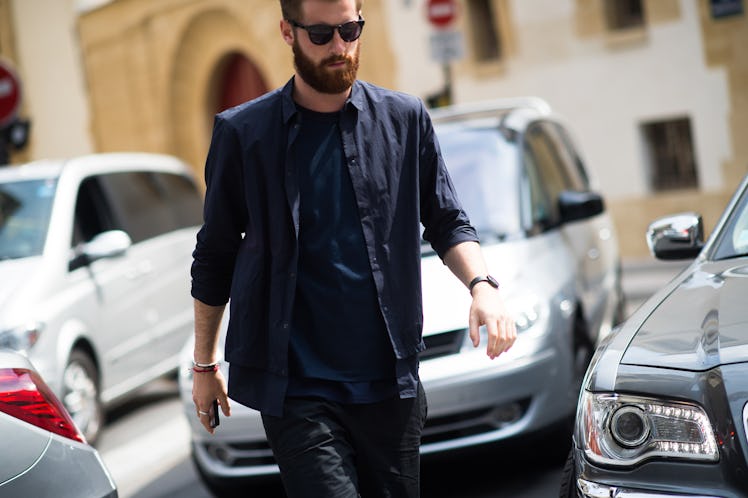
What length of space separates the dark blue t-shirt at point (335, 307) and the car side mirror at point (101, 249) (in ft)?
16.6

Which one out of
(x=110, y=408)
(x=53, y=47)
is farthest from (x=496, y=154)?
(x=53, y=47)

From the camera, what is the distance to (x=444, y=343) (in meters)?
5.40

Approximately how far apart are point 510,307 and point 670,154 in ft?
39.2

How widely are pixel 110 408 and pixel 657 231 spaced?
5976mm

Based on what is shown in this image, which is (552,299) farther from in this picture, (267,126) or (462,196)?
(267,126)

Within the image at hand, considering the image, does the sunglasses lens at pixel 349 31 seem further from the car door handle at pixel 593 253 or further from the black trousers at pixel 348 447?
the car door handle at pixel 593 253

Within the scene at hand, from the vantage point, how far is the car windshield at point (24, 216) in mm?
7695

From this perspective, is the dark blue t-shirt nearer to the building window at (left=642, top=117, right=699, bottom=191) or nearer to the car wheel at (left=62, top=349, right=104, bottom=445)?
the car wheel at (left=62, top=349, right=104, bottom=445)

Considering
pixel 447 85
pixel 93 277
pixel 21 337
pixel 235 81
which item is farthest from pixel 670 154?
pixel 21 337

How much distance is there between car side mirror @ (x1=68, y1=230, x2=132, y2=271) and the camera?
26.0 feet

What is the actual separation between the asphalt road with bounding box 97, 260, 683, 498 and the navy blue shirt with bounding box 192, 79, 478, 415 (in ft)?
7.90

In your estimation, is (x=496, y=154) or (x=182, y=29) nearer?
(x=496, y=154)

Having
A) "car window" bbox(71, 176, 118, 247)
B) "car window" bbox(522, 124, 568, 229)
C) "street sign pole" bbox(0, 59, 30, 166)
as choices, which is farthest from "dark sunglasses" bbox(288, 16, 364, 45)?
"street sign pole" bbox(0, 59, 30, 166)

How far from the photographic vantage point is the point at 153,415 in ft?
29.4
